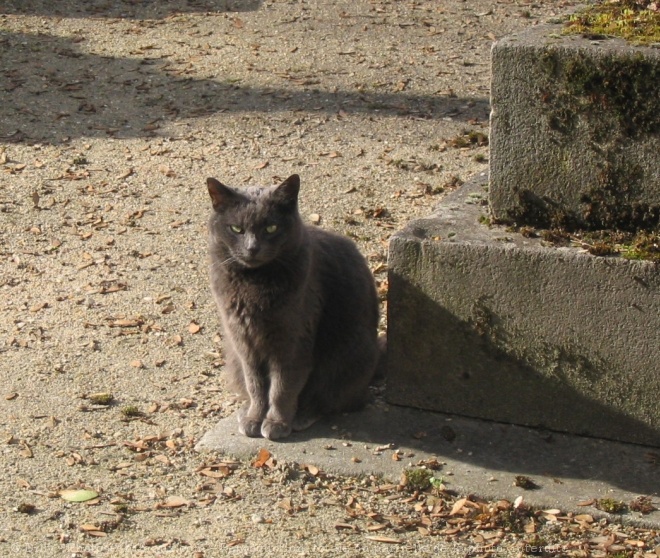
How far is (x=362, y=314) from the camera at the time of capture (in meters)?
4.95

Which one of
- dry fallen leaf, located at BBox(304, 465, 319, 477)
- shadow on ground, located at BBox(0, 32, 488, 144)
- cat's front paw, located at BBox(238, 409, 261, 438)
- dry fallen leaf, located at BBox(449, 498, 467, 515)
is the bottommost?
dry fallen leaf, located at BBox(449, 498, 467, 515)

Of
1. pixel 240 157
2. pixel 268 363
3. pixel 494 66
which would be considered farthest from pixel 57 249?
pixel 494 66

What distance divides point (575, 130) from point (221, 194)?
5.14 feet

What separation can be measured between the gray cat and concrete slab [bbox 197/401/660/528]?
0.41 feet

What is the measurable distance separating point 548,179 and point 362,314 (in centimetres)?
106

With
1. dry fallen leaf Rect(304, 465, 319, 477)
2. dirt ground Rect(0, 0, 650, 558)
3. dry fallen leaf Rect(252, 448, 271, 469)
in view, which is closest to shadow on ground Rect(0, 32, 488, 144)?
dirt ground Rect(0, 0, 650, 558)

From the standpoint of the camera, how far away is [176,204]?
7.59m

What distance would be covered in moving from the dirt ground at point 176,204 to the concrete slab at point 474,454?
0.14 metres

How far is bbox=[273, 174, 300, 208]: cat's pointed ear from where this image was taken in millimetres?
4656

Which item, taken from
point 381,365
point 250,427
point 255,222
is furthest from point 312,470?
point 255,222

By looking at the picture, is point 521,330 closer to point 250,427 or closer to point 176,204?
point 250,427

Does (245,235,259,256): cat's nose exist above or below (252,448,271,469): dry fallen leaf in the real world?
above

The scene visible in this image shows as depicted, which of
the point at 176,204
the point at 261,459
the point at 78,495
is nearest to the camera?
the point at 78,495

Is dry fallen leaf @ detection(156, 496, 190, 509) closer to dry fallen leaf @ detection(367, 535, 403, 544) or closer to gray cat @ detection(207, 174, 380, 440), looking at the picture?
gray cat @ detection(207, 174, 380, 440)
